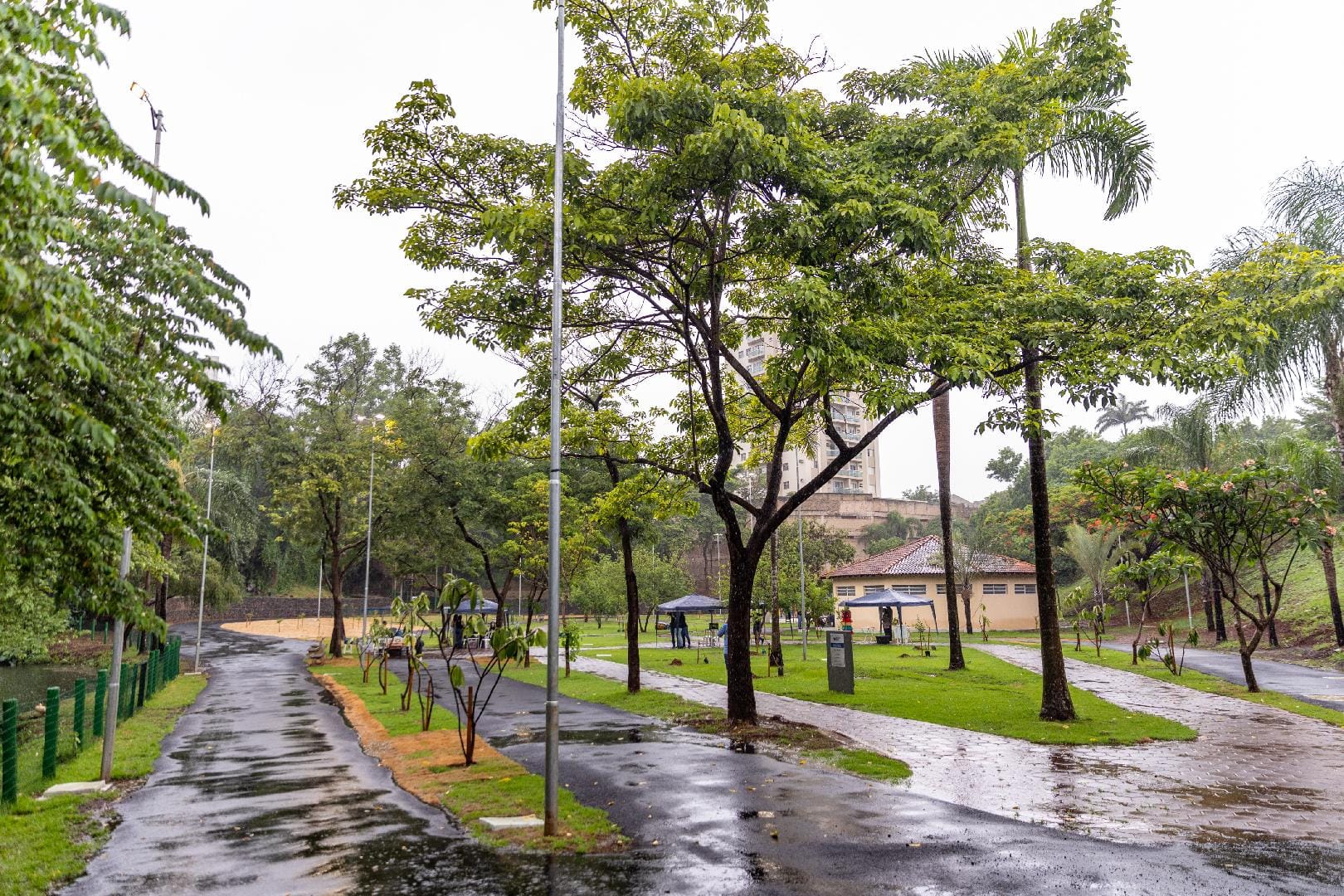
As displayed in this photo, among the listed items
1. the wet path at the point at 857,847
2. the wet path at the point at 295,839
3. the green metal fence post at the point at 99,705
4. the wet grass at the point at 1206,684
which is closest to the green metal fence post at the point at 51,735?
the wet path at the point at 295,839

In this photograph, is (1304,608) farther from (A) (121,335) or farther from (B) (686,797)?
(A) (121,335)

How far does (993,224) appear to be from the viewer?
16.3 metres

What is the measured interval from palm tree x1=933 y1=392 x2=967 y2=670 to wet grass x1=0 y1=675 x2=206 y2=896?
1815 centimetres

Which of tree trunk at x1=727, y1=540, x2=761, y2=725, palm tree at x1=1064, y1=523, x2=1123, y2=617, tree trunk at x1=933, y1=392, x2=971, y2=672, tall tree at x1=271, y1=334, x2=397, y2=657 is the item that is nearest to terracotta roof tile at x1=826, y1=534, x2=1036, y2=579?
palm tree at x1=1064, y1=523, x2=1123, y2=617

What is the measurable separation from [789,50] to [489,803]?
452 inches

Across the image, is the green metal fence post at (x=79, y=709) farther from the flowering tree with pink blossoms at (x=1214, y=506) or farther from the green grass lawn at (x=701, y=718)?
the flowering tree with pink blossoms at (x=1214, y=506)

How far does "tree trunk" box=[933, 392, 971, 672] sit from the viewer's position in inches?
923

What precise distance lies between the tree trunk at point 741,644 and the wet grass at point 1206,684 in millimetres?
9463

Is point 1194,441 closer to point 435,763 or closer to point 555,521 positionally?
point 435,763

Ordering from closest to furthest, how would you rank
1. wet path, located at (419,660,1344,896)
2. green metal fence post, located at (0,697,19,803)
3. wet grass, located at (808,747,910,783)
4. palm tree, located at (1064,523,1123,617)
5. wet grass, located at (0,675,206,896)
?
wet path, located at (419,660,1344,896), wet grass, located at (0,675,206,896), green metal fence post, located at (0,697,19,803), wet grass, located at (808,747,910,783), palm tree, located at (1064,523,1123,617)

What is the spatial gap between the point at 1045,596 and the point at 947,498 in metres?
9.28

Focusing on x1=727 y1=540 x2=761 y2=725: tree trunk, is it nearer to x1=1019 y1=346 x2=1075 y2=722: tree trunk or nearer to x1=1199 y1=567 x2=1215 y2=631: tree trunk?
x1=1019 y1=346 x2=1075 y2=722: tree trunk

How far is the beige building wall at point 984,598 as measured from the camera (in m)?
47.1

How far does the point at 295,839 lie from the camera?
823cm
